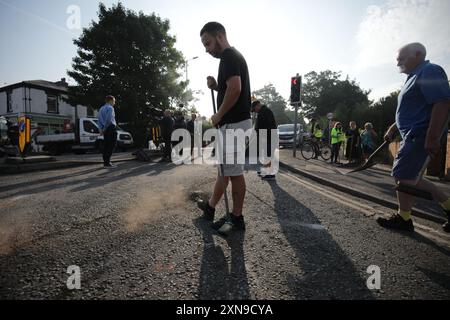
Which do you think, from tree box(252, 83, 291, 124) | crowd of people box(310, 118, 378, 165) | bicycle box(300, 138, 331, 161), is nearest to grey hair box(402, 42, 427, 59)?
crowd of people box(310, 118, 378, 165)

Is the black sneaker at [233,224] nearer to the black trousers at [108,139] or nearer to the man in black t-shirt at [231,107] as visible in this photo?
the man in black t-shirt at [231,107]

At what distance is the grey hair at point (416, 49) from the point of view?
264 centimetres

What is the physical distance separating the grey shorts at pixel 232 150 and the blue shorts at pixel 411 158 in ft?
5.64

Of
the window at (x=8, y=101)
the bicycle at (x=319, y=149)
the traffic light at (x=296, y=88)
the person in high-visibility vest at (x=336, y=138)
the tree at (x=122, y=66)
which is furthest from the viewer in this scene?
the window at (x=8, y=101)

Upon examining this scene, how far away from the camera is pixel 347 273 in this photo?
1859 millimetres

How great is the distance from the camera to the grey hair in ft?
8.66

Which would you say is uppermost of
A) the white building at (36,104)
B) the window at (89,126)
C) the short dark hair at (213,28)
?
the white building at (36,104)

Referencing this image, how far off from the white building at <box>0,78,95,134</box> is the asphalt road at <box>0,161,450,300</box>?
3175 cm

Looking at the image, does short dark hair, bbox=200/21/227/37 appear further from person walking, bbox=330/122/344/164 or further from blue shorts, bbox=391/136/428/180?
person walking, bbox=330/122/344/164

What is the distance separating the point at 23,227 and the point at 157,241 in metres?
1.44

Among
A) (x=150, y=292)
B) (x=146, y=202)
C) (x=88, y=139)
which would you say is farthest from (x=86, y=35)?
(x=150, y=292)

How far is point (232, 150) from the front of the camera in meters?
2.61

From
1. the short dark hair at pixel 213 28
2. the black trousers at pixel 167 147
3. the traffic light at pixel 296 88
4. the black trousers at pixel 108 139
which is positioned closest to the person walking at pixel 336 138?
the traffic light at pixel 296 88
